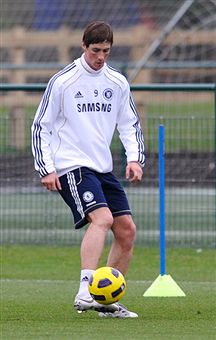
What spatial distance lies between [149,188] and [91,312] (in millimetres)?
4871

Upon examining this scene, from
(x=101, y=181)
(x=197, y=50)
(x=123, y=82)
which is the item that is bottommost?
A: (x=101, y=181)

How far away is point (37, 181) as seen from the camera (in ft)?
45.0

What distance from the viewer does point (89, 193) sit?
336 inches

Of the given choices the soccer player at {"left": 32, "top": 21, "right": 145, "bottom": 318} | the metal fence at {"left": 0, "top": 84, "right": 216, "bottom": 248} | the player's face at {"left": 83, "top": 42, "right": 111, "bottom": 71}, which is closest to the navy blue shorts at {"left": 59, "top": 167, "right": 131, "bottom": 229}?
the soccer player at {"left": 32, "top": 21, "right": 145, "bottom": 318}

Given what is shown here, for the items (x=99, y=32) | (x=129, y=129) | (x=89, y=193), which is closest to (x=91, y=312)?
(x=89, y=193)

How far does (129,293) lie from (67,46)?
12.4 metres

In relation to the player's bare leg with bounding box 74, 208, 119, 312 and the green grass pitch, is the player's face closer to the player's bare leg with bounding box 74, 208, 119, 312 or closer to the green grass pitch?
the player's bare leg with bounding box 74, 208, 119, 312

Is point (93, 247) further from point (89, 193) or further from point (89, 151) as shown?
point (89, 151)

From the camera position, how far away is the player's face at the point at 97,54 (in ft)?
28.1

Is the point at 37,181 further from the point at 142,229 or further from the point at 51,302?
the point at 51,302

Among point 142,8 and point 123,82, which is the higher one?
point 142,8

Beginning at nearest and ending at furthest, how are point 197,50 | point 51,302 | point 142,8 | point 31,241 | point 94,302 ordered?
point 94,302
point 51,302
point 31,241
point 142,8
point 197,50

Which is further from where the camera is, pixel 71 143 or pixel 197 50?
pixel 197 50

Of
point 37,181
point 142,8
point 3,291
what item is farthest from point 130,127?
point 142,8
